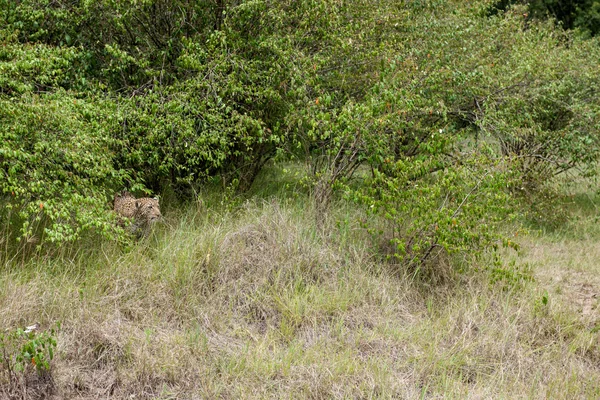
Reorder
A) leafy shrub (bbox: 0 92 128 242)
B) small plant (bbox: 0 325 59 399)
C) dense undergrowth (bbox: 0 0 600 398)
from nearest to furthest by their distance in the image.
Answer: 1. small plant (bbox: 0 325 59 399)
2. dense undergrowth (bbox: 0 0 600 398)
3. leafy shrub (bbox: 0 92 128 242)

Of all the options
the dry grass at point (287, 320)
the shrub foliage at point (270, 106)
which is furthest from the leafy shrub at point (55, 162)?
the dry grass at point (287, 320)

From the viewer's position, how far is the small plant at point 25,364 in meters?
3.86

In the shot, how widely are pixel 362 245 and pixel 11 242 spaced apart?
3.07 meters

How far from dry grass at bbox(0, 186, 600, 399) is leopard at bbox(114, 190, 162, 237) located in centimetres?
16

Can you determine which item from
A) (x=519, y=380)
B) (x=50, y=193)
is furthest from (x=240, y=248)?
(x=519, y=380)

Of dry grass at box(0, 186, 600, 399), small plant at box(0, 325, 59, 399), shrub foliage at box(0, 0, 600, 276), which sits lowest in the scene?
dry grass at box(0, 186, 600, 399)

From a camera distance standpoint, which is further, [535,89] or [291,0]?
[535,89]

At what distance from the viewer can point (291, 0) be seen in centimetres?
650

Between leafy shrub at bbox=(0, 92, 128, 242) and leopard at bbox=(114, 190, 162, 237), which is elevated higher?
leafy shrub at bbox=(0, 92, 128, 242)

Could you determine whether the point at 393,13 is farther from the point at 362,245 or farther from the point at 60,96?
the point at 60,96

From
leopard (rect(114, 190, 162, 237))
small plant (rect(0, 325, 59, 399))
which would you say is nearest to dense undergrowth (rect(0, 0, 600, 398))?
small plant (rect(0, 325, 59, 399))

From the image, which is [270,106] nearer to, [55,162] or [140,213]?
[140,213]

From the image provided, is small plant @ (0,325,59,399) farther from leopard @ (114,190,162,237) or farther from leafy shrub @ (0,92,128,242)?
leopard @ (114,190,162,237)

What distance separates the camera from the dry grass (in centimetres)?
427
